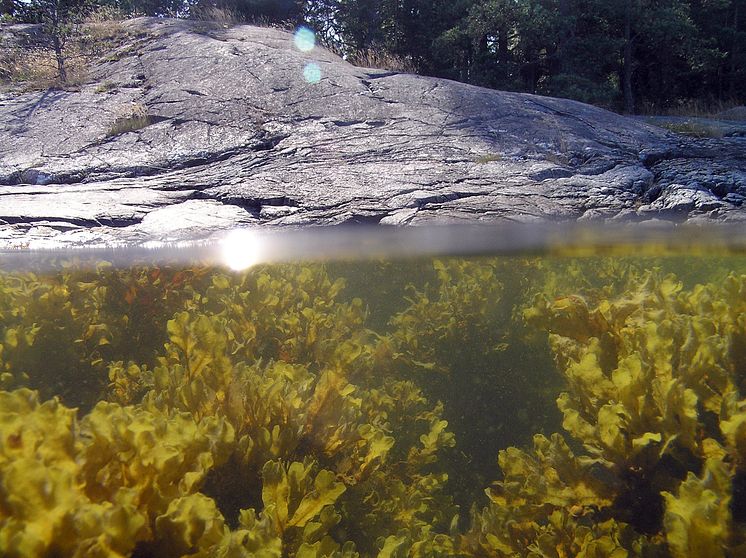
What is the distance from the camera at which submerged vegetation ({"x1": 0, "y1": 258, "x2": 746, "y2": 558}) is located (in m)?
0.91

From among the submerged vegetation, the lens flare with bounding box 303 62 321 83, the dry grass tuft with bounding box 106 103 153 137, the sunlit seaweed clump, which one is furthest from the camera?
the lens flare with bounding box 303 62 321 83

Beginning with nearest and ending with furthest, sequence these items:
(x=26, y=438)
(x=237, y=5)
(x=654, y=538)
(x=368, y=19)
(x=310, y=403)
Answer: (x=26, y=438)
(x=654, y=538)
(x=310, y=403)
(x=368, y=19)
(x=237, y=5)

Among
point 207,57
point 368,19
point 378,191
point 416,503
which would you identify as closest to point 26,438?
point 416,503

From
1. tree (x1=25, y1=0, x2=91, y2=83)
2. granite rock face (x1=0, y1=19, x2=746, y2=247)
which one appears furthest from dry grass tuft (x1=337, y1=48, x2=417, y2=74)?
tree (x1=25, y1=0, x2=91, y2=83)

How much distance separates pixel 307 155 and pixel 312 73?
3082 mm

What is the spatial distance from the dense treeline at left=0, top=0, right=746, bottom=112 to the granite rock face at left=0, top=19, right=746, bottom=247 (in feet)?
20.0

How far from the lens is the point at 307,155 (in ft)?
28.4

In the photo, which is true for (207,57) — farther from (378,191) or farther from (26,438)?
(26,438)

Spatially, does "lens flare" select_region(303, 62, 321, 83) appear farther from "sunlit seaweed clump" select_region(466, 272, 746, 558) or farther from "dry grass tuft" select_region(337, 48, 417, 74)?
"sunlit seaweed clump" select_region(466, 272, 746, 558)

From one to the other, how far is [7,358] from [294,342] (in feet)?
2.91

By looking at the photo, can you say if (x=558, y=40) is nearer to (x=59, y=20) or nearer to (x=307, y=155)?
(x=307, y=155)

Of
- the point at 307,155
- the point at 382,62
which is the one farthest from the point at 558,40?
the point at 307,155

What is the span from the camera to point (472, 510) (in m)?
1.27

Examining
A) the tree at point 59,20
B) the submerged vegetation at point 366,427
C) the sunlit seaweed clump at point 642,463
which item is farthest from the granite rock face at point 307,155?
the sunlit seaweed clump at point 642,463
